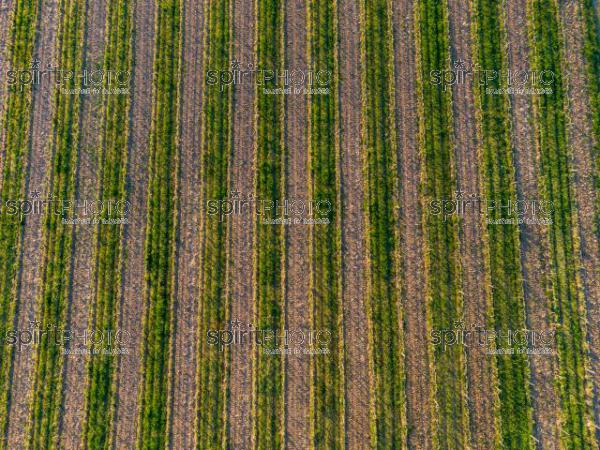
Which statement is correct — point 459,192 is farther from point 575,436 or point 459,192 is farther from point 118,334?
point 118,334

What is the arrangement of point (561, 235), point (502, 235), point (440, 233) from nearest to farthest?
1. point (561, 235)
2. point (502, 235)
3. point (440, 233)

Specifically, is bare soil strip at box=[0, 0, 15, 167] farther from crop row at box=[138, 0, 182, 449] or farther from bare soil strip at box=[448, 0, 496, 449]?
bare soil strip at box=[448, 0, 496, 449]

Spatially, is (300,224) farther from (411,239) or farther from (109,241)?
(109,241)

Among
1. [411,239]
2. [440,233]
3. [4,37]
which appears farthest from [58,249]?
[440,233]

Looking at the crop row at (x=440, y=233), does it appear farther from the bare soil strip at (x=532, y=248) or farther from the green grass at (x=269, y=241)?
the green grass at (x=269, y=241)

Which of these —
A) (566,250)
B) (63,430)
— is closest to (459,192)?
(566,250)
